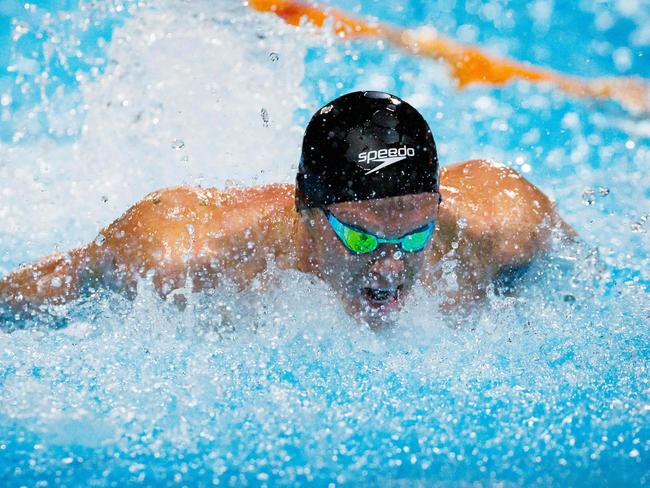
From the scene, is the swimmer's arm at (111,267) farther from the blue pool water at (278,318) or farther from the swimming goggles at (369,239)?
the swimming goggles at (369,239)

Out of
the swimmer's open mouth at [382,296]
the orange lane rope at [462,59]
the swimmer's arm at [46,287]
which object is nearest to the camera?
the swimmer's open mouth at [382,296]

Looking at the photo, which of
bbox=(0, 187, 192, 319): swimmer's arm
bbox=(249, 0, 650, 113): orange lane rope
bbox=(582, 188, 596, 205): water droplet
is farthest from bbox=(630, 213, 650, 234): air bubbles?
bbox=(0, 187, 192, 319): swimmer's arm

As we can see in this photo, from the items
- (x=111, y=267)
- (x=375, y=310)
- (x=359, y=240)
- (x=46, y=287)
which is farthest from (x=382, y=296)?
(x=46, y=287)

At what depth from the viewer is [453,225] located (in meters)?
2.88

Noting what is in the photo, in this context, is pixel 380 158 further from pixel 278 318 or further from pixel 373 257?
pixel 278 318

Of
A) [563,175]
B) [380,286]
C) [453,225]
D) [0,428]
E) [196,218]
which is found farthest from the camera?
[563,175]

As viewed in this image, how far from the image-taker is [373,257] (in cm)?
246

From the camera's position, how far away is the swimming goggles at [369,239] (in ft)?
7.99

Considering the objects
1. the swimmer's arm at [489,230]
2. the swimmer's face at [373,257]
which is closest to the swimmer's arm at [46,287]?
the swimmer's face at [373,257]

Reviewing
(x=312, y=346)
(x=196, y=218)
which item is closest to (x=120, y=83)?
(x=196, y=218)

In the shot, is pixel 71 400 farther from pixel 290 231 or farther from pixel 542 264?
pixel 542 264

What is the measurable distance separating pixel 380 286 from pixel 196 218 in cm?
61

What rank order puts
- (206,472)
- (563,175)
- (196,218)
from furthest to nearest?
(563,175) < (196,218) < (206,472)

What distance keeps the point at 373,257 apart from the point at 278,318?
0.42 meters
